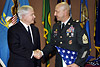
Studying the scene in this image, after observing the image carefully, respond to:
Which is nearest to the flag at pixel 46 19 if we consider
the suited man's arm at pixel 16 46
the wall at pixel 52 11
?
the wall at pixel 52 11

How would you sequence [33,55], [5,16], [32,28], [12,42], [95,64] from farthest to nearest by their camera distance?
1. [95,64]
2. [5,16]
3. [32,28]
4. [33,55]
5. [12,42]

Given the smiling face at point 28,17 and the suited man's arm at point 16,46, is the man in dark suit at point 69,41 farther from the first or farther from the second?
the smiling face at point 28,17

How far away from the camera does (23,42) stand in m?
2.50

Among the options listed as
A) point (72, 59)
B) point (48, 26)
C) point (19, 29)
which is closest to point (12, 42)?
point (19, 29)

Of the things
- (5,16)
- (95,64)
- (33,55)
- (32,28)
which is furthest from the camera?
(95,64)

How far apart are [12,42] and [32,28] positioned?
0.55 meters

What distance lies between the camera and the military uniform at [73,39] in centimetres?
238

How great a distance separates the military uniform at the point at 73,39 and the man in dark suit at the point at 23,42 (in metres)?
0.48

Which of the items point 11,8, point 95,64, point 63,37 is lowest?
point 95,64

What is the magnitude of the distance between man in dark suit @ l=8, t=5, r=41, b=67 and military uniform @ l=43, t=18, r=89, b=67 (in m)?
0.48

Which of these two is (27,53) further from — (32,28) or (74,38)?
(74,38)

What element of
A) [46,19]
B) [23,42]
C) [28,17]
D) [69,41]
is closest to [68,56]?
[69,41]

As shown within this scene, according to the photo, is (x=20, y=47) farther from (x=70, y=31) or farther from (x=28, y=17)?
(x=70, y=31)

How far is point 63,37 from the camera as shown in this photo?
264 cm
